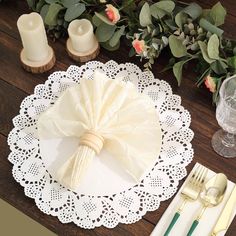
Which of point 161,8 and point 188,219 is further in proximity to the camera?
point 161,8

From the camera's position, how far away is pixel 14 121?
3.07 feet

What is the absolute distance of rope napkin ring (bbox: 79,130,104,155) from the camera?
849 millimetres

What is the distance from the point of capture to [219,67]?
3.06 feet

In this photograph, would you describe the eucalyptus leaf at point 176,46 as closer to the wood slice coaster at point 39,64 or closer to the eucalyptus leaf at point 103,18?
the eucalyptus leaf at point 103,18

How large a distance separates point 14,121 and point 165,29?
0.36 meters

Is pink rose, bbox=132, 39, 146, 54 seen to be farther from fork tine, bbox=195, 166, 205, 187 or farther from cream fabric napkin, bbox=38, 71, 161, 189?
fork tine, bbox=195, 166, 205, 187

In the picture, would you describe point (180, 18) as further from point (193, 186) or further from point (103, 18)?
point (193, 186)

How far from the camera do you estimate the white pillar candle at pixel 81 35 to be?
3.25 feet

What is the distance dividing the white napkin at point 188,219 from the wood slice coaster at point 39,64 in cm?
39

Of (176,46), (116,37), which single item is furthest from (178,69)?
(116,37)

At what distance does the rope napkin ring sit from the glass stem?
0.24m

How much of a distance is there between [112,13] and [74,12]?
0.32 feet

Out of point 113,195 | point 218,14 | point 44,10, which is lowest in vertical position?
point 113,195

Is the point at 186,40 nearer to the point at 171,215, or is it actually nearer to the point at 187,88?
the point at 187,88
